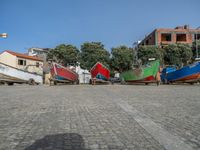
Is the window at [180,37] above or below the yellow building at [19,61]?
above

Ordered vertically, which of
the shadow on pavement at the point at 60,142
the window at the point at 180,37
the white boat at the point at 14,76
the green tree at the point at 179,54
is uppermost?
the window at the point at 180,37

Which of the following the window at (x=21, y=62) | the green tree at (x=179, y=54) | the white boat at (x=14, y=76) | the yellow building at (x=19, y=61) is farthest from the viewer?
the green tree at (x=179, y=54)

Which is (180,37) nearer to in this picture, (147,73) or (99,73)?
(99,73)

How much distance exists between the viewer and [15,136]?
4.23m

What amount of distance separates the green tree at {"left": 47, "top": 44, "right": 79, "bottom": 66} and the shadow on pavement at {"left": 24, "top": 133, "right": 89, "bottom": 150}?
45.3 m

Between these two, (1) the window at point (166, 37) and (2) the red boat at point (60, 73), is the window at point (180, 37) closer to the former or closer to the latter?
(1) the window at point (166, 37)

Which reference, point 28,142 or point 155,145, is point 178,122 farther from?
point 28,142

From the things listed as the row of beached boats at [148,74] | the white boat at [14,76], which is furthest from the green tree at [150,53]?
the white boat at [14,76]

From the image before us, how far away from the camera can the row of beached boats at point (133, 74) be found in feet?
83.2

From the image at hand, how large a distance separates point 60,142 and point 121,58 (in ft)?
142

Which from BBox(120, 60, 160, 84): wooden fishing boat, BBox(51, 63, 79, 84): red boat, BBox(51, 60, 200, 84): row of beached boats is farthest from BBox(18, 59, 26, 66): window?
BBox(120, 60, 160, 84): wooden fishing boat

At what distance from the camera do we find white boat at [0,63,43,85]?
27.9 metres

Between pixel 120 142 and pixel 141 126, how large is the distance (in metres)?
1.28

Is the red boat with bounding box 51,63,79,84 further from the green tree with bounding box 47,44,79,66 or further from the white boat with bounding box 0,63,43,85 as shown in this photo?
the green tree with bounding box 47,44,79,66
